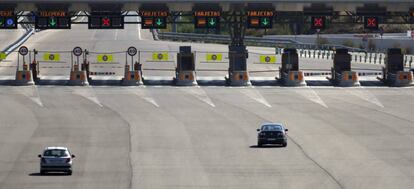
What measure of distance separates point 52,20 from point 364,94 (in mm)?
16553

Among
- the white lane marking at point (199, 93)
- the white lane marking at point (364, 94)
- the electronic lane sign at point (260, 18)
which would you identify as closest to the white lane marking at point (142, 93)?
the white lane marking at point (199, 93)

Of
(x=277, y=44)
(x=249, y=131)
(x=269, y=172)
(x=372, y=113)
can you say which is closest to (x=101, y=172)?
(x=269, y=172)

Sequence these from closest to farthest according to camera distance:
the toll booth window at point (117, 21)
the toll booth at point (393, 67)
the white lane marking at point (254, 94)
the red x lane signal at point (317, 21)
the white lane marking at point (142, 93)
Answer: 1. the white lane marking at point (142, 93)
2. the white lane marking at point (254, 94)
3. the toll booth window at point (117, 21)
4. the red x lane signal at point (317, 21)
5. the toll booth at point (393, 67)

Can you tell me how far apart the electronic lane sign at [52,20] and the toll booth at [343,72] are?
51.0 feet

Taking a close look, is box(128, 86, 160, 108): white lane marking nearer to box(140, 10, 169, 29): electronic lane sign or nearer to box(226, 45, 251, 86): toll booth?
box(140, 10, 169, 29): electronic lane sign

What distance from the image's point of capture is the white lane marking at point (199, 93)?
205 feet

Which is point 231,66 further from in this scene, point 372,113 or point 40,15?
point 372,113

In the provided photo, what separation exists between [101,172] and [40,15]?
94.5ft

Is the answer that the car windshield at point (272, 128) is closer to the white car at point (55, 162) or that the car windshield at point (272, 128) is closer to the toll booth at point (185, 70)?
the white car at point (55, 162)

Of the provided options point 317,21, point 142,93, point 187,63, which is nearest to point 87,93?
point 142,93

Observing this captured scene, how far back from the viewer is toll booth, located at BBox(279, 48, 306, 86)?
71062mm

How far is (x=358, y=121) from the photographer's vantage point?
5391 centimetres

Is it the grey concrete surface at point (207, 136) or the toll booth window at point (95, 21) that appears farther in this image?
the toll booth window at point (95, 21)

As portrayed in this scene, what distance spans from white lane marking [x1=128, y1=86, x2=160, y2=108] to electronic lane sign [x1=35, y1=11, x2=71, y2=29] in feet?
15.9
